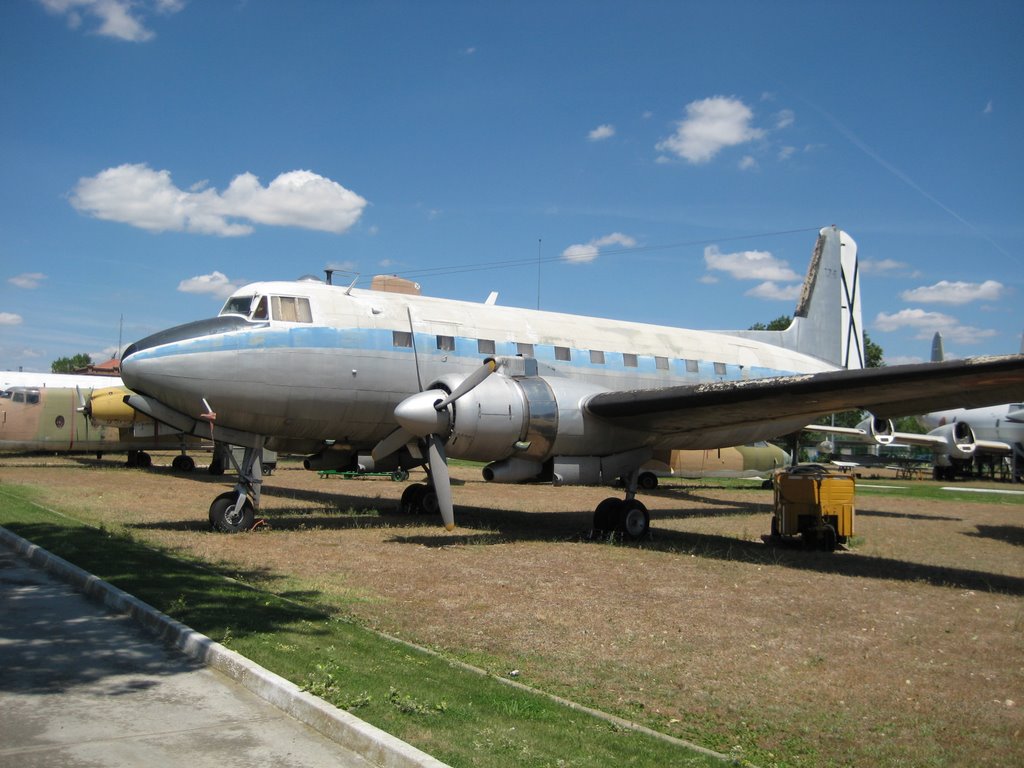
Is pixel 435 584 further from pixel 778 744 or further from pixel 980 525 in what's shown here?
pixel 980 525

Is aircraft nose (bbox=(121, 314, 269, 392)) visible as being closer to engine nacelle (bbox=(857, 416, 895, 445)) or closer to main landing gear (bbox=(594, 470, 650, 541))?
main landing gear (bbox=(594, 470, 650, 541))

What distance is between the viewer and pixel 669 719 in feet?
16.2

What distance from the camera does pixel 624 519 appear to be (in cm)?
1300

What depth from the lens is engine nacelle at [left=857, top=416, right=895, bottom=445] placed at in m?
17.3

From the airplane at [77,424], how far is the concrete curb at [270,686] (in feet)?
72.0

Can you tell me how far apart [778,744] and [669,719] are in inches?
25.6

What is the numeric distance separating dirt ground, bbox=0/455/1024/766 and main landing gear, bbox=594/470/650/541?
42cm

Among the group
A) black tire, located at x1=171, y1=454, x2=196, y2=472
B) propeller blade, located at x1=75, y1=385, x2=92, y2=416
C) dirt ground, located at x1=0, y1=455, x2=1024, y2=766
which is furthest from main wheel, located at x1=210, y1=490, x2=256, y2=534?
propeller blade, located at x1=75, y1=385, x2=92, y2=416

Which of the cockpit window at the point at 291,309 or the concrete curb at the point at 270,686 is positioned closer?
the concrete curb at the point at 270,686

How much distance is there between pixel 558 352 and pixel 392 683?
10123 mm

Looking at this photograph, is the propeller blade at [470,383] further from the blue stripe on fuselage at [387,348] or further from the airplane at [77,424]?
the airplane at [77,424]

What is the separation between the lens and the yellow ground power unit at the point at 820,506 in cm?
1266

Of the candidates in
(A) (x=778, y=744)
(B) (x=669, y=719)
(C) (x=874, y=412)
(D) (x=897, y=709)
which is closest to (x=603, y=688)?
(B) (x=669, y=719)

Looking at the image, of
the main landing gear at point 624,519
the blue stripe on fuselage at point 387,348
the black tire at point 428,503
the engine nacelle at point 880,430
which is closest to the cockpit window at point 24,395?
the black tire at point 428,503
